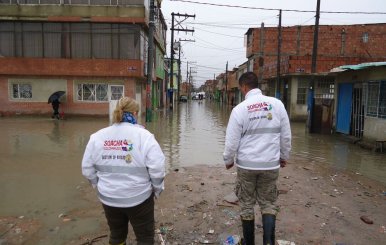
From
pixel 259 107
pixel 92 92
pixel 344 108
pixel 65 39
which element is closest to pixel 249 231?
pixel 259 107

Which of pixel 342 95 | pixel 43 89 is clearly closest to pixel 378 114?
pixel 342 95

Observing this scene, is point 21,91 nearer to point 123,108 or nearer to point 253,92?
point 253,92

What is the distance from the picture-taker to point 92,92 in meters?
23.9

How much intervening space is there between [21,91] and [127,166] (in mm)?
23486

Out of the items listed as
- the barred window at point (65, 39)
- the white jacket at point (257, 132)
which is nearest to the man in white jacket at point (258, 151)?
the white jacket at point (257, 132)

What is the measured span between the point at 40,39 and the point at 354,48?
29.0m

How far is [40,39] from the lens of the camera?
23188 millimetres

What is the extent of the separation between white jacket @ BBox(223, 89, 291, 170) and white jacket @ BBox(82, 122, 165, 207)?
1056mm

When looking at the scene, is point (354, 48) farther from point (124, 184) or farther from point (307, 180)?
point (124, 184)

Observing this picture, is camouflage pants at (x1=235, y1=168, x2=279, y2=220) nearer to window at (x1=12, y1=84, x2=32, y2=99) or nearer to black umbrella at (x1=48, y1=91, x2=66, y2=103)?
black umbrella at (x1=48, y1=91, x2=66, y2=103)

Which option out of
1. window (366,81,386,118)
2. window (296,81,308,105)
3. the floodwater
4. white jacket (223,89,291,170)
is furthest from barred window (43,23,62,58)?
white jacket (223,89,291,170)

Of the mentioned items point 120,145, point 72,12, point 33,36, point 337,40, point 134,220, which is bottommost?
point 134,220

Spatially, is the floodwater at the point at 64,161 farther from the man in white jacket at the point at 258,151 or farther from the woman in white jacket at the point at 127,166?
the man in white jacket at the point at 258,151

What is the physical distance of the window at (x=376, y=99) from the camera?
39.9ft
